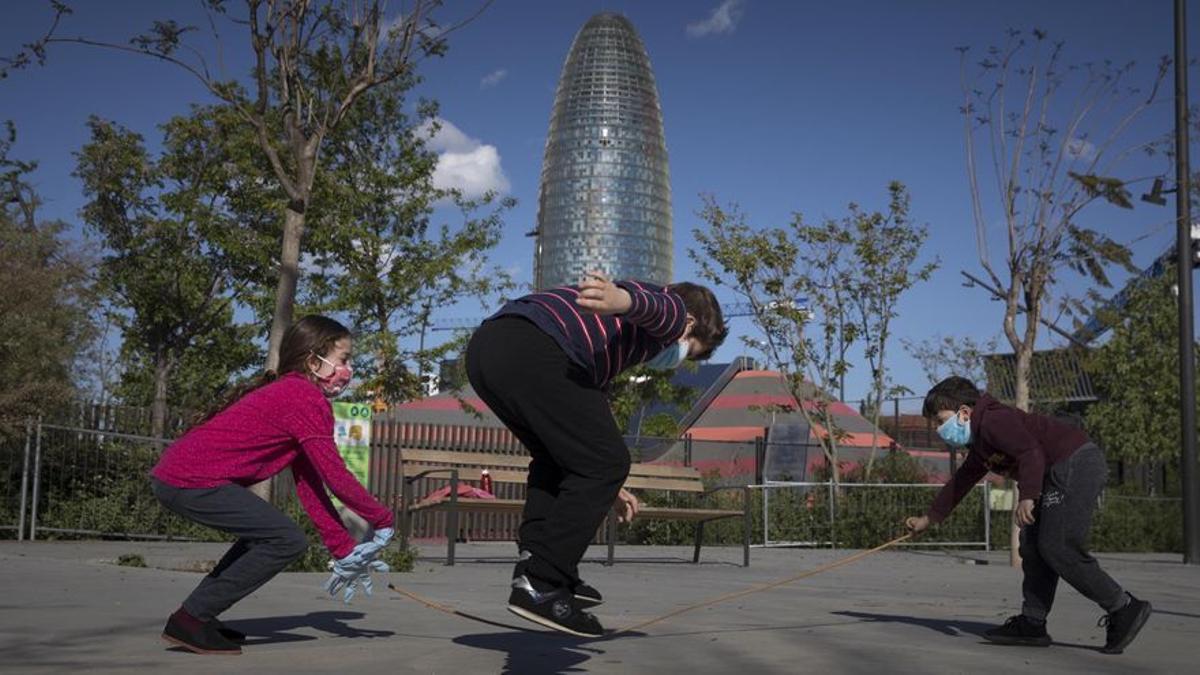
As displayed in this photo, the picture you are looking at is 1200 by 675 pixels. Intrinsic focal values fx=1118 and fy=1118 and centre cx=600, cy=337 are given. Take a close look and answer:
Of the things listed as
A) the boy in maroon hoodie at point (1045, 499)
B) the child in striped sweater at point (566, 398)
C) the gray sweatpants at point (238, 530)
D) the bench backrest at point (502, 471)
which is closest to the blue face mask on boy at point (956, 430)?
the boy in maroon hoodie at point (1045, 499)

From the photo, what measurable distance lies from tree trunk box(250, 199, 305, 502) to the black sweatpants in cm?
544

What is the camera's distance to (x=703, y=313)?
4.20 meters

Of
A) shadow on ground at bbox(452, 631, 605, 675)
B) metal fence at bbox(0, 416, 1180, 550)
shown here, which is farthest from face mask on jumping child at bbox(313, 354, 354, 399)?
metal fence at bbox(0, 416, 1180, 550)

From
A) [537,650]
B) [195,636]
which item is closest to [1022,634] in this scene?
[537,650]

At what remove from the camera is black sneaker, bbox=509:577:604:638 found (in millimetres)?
3688

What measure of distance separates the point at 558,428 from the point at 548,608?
607 millimetres

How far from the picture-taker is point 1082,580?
5.28 metres

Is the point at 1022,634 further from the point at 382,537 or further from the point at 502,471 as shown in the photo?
the point at 502,471

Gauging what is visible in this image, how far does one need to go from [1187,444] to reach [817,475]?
7.96 metres

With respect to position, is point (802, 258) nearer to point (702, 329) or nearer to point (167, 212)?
point (167, 212)

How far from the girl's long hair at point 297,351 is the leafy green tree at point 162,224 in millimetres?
18065

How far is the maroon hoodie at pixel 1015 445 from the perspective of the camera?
5359 millimetres

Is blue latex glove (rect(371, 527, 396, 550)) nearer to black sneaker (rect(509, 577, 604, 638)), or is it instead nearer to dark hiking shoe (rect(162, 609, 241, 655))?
dark hiking shoe (rect(162, 609, 241, 655))

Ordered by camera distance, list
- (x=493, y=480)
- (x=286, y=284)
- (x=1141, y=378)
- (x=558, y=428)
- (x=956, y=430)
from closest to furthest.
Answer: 1. (x=558, y=428)
2. (x=956, y=430)
3. (x=286, y=284)
4. (x=493, y=480)
5. (x=1141, y=378)
